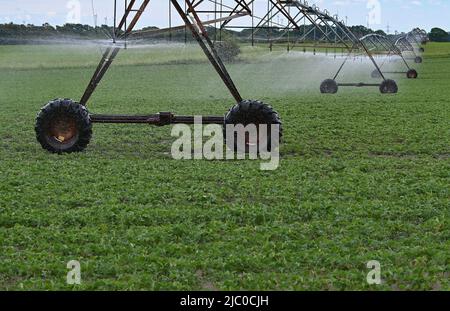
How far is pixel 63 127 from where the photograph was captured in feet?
49.1

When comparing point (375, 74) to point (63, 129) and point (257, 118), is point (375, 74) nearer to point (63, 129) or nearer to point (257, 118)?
point (257, 118)

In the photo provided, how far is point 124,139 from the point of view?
57.1ft

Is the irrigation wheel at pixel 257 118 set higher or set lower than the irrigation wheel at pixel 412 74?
higher

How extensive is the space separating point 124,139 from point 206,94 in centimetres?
1672

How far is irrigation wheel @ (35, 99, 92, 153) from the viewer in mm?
14836

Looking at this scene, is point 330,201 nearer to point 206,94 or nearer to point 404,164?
point 404,164

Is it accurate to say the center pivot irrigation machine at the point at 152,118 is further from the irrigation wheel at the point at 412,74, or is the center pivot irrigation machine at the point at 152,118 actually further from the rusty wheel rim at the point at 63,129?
the irrigation wheel at the point at 412,74

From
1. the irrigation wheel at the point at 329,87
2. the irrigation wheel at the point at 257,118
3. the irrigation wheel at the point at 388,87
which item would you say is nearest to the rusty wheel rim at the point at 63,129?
the irrigation wheel at the point at 257,118

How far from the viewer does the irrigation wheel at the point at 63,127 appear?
48.7 feet

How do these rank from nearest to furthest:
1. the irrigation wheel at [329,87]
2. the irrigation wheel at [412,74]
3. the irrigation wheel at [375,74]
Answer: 1. the irrigation wheel at [329,87]
2. the irrigation wheel at [375,74]
3. the irrigation wheel at [412,74]

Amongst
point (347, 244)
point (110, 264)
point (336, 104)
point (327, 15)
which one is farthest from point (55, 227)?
point (327, 15)

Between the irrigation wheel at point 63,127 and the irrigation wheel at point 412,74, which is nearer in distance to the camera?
the irrigation wheel at point 63,127

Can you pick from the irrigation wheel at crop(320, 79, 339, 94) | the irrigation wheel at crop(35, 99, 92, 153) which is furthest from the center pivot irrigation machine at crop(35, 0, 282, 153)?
the irrigation wheel at crop(320, 79, 339, 94)

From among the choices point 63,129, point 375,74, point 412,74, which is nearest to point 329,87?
point 375,74
